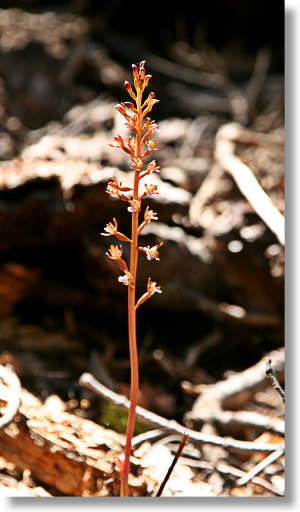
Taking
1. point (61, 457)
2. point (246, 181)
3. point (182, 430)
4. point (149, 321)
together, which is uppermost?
point (246, 181)

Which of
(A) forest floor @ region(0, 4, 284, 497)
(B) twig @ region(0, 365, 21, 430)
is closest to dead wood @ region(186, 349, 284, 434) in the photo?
(A) forest floor @ region(0, 4, 284, 497)

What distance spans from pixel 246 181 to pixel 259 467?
1179mm

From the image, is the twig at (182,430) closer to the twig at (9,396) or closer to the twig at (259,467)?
the twig at (259,467)

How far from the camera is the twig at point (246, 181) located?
5.86ft

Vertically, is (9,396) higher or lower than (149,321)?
lower

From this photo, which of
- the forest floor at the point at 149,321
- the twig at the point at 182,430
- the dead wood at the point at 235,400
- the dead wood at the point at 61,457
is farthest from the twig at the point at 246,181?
the dead wood at the point at 61,457

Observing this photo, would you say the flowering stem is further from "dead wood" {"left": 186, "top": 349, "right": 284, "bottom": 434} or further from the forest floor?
"dead wood" {"left": 186, "top": 349, "right": 284, "bottom": 434}

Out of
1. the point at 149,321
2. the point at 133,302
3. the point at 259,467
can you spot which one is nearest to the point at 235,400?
the point at 259,467

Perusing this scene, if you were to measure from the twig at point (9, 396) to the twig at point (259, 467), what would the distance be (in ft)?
1.96

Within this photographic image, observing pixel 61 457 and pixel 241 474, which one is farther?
pixel 241 474

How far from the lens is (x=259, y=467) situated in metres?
1.29

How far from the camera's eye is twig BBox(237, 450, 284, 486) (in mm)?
1255

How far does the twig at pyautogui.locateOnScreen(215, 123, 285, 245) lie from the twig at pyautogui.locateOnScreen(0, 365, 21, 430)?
101 cm

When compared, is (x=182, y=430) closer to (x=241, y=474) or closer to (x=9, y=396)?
(x=241, y=474)
